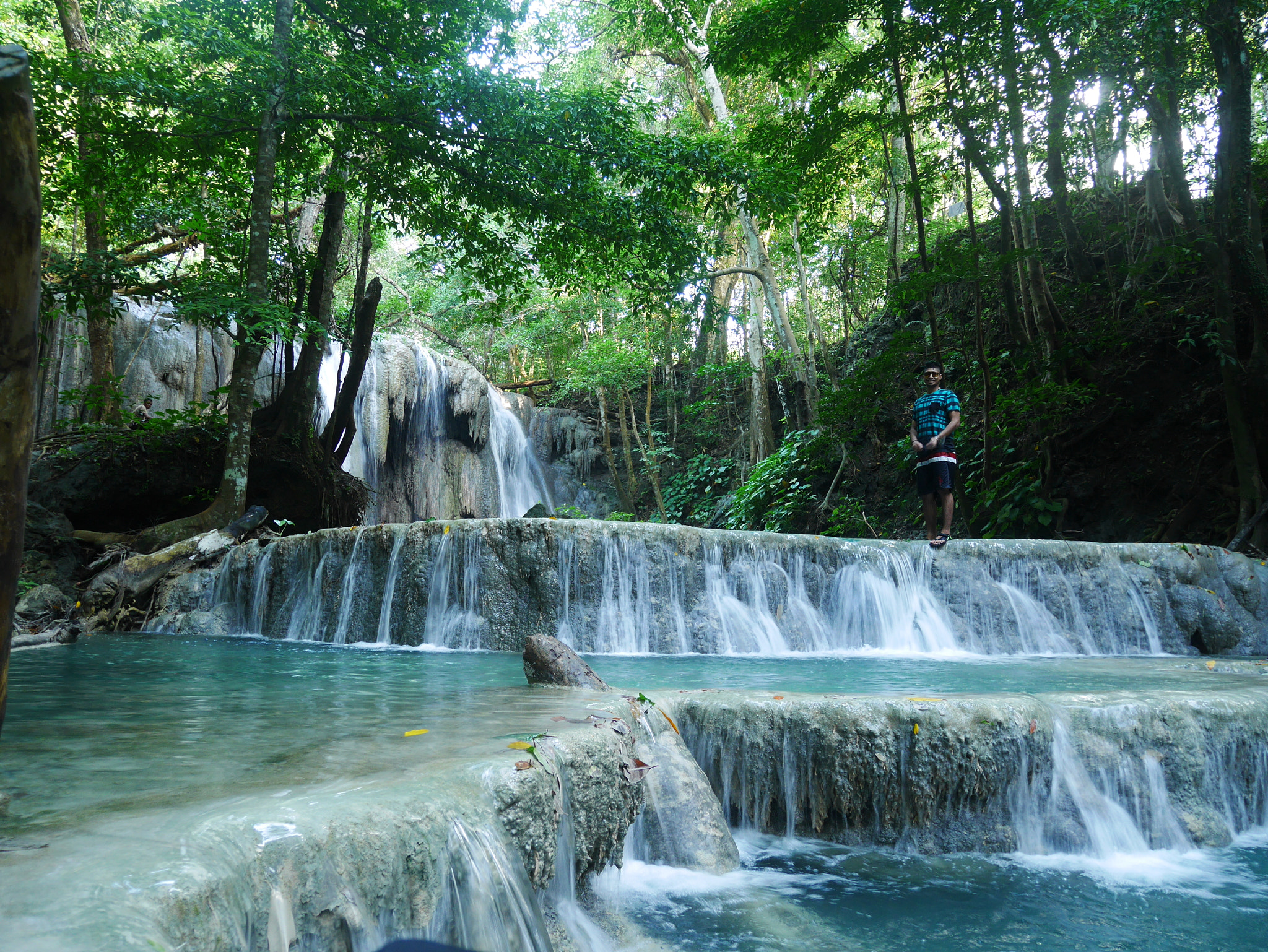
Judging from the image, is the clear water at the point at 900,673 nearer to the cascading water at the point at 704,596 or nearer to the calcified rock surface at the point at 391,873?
the cascading water at the point at 704,596

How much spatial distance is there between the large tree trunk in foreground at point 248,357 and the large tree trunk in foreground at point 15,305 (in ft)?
25.8

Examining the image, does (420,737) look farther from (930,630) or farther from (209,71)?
(209,71)

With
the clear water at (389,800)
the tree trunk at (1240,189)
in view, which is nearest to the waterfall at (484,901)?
the clear water at (389,800)

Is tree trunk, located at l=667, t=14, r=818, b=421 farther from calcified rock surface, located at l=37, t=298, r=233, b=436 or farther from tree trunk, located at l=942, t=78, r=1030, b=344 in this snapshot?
calcified rock surface, located at l=37, t=298, r=233, b=436

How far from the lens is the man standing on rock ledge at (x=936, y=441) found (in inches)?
303

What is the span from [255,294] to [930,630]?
26.8 ft

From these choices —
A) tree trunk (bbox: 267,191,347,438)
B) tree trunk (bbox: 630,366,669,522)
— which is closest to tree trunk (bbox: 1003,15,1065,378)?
tree trunk (bbox: 267,191,347,438)

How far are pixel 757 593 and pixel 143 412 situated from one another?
10.5 meters

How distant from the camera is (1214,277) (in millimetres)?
8328

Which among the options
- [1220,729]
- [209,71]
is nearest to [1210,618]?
[1220,729]

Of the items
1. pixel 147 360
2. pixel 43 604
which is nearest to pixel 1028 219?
pixel 43 604

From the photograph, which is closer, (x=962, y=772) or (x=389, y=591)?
(x=962, y=772)

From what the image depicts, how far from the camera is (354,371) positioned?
1186cm

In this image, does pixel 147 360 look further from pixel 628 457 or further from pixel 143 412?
pixel 628 457
